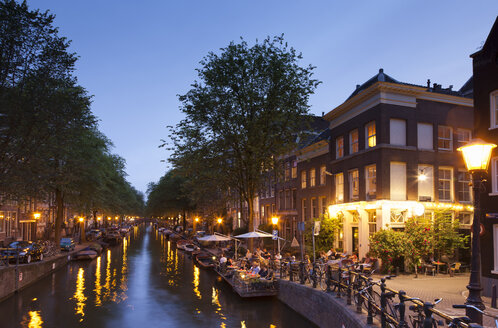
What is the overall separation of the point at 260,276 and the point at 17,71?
17183mm

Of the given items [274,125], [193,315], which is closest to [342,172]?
[274,125]

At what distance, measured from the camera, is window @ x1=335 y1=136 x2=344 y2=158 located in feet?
105

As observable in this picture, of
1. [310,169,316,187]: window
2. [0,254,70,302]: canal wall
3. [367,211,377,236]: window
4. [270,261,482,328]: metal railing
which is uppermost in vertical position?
[310,169,316,187]: window

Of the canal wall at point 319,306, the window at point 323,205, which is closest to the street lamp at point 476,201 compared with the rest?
the canal wall at point 319,306

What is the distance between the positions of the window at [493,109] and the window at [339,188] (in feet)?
48.2

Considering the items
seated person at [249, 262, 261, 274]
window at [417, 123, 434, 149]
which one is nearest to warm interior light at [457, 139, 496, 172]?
seated person at [249, 262, 261, 274]

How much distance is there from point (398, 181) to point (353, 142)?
491 centimetres

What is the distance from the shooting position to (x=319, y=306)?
688 inches

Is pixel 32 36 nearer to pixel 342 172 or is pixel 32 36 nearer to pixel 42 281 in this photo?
pixel 42 281

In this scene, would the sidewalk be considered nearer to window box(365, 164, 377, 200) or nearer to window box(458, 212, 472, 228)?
window box(458, 212, 472, 228)

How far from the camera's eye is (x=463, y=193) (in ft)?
93.7

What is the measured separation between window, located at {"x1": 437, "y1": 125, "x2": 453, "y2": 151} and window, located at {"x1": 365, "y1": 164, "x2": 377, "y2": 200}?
477 cm

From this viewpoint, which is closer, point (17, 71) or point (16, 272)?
point (17, 71)

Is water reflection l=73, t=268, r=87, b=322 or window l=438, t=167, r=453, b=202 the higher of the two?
window l=438, t=167, r=453, b=202
